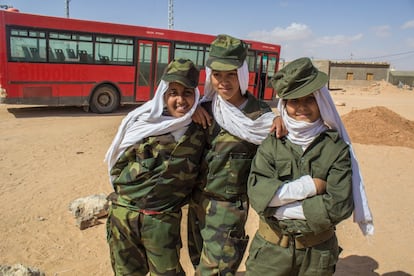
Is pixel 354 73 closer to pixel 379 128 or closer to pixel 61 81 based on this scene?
pixel 379 128

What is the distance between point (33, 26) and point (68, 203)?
663 cm

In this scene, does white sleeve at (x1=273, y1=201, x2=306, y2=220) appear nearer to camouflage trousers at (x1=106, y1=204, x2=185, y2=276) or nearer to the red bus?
camouflage trousers at (x1=106, y1=204, x2=185, y2=276)

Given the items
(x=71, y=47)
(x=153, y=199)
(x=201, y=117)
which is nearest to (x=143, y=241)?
(x=153, y=199)

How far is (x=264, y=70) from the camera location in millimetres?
14633

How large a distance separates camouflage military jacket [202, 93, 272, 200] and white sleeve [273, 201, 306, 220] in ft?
1.51

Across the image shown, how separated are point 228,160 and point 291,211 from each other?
580 millimetres

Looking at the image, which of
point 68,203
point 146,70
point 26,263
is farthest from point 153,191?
point 146,70

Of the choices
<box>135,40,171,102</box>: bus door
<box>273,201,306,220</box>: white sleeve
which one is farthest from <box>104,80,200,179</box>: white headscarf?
<box>135,40,171,102</box>: bus door

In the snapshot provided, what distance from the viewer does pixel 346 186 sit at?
1802mm

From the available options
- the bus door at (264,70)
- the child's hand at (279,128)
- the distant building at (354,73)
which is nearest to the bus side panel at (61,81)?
the bus door at (264,70)

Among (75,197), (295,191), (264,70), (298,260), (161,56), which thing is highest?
(161,56)

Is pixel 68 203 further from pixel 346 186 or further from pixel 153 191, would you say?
pixel 346 186

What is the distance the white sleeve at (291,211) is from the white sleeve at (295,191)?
0.11 ft

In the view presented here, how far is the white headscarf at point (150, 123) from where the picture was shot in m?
2.27
